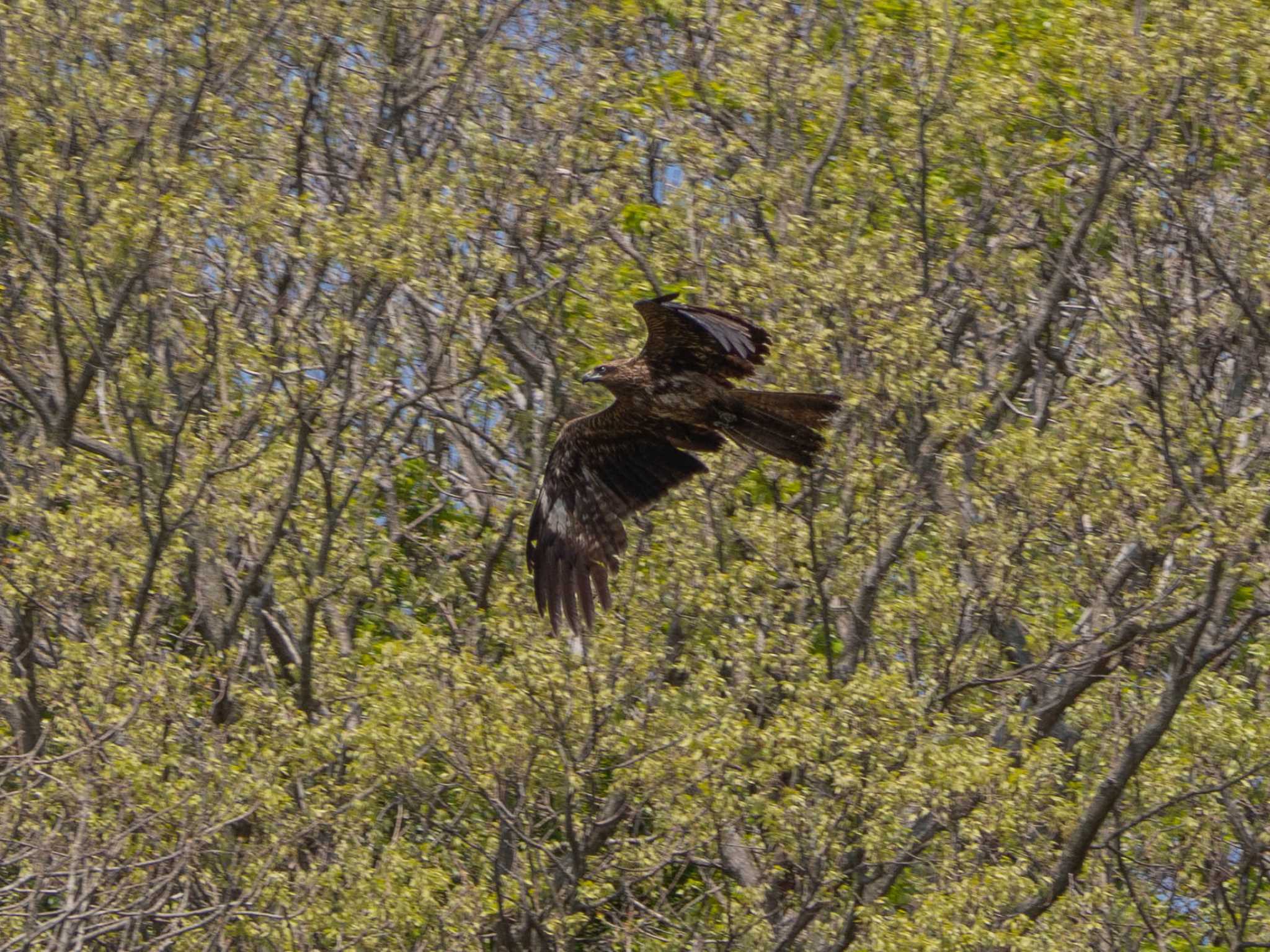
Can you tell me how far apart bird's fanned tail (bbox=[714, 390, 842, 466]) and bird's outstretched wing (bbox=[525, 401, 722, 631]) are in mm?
444

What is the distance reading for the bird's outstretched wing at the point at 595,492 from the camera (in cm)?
1352

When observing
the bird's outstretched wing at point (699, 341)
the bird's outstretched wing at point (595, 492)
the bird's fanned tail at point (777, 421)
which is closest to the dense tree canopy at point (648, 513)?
the bird's outstretched wing at point (595, 492)

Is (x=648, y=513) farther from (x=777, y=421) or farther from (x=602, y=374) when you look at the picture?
(x=777, y=421)

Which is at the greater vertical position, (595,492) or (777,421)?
(777,421)

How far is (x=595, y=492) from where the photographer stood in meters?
14.0

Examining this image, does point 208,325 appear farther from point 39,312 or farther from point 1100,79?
point 1100,79

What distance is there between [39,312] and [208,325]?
67.4 inches

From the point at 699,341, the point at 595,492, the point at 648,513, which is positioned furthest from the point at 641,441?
the point at 699,341

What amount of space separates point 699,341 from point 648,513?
88.2 inches

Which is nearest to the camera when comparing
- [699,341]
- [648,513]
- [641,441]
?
[699,341]

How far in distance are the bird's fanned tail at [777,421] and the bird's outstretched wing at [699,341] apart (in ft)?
0.72

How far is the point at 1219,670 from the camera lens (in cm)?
1570

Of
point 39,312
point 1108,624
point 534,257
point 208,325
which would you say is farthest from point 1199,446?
point 39,312

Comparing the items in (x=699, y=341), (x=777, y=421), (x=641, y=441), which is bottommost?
(x=641, y=441)
